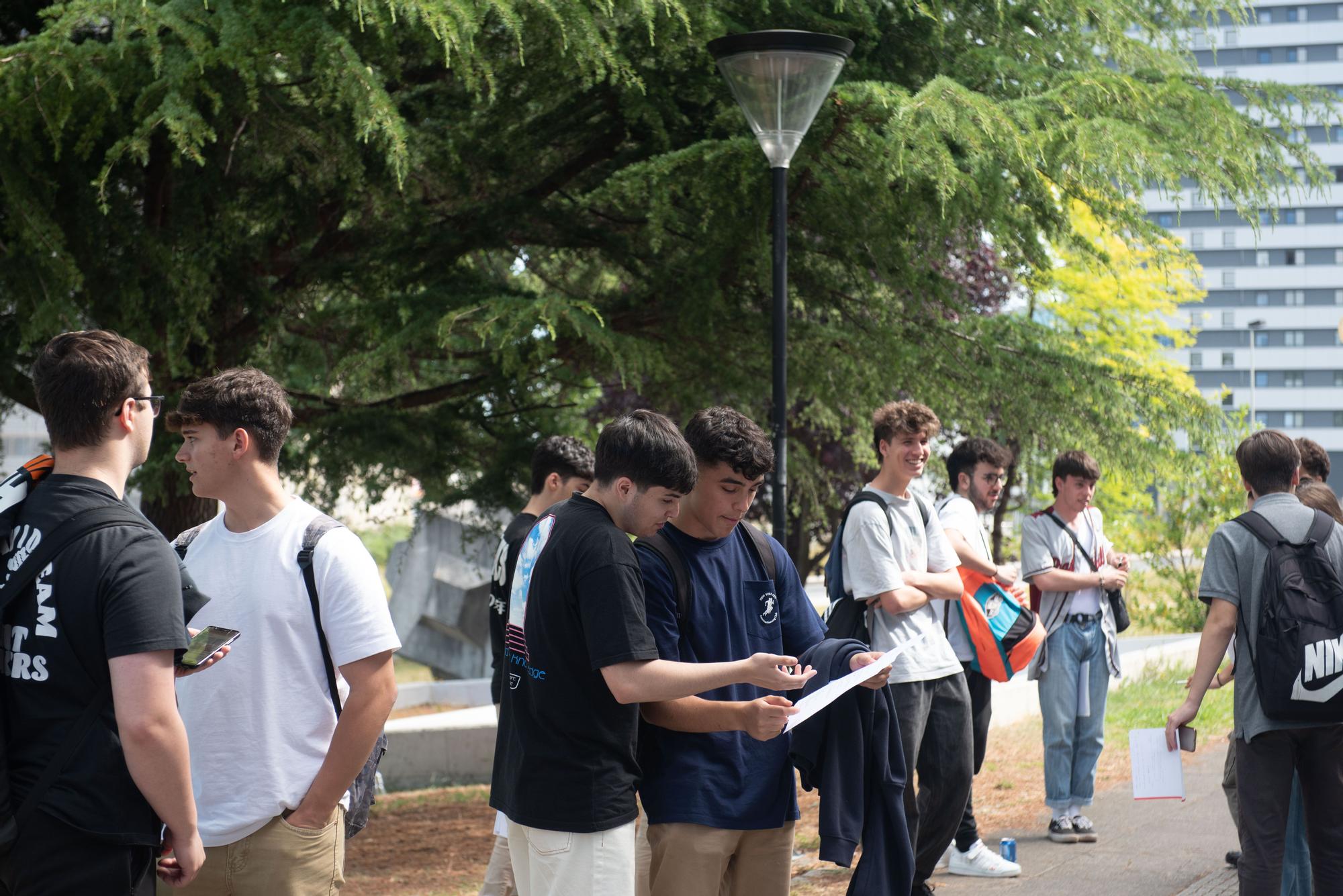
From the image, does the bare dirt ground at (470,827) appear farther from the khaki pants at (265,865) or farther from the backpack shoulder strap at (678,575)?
the khaki pants at (265,865)

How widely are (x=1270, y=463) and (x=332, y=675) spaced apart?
3.54m

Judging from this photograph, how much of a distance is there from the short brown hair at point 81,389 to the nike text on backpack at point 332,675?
0.58 m

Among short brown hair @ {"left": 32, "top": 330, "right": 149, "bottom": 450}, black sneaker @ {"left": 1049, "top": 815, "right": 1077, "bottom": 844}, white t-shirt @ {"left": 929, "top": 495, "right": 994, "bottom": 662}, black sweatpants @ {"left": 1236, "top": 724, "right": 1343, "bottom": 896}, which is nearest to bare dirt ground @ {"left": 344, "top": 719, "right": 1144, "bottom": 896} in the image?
black sneaker @ {"left": 1049, "top": 815, "right": 1077, "bottom": 844}

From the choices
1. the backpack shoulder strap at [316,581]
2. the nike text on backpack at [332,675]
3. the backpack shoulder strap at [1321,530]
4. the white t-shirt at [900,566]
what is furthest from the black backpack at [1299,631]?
the backpack shoulder strap at [316,581]

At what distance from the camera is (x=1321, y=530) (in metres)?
4.67

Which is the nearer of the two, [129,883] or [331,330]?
[129,883]

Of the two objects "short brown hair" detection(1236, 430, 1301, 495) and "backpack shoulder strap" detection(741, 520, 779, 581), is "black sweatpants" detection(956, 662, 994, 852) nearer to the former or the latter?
"short brown hair" detection(1236, 430, 1301, 495)

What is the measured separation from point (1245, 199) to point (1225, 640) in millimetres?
2747

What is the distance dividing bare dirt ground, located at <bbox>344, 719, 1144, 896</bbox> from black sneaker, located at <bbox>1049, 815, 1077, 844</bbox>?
0.33 m

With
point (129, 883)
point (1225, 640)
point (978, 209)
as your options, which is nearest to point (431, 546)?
point (978, 209)

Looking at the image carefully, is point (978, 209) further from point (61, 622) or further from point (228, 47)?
point (61, 622)

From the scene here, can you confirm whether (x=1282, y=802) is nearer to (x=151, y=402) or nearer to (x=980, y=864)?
(x=980, y=864)

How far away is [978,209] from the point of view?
6.21m

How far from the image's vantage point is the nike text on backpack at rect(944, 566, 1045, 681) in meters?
6.04
